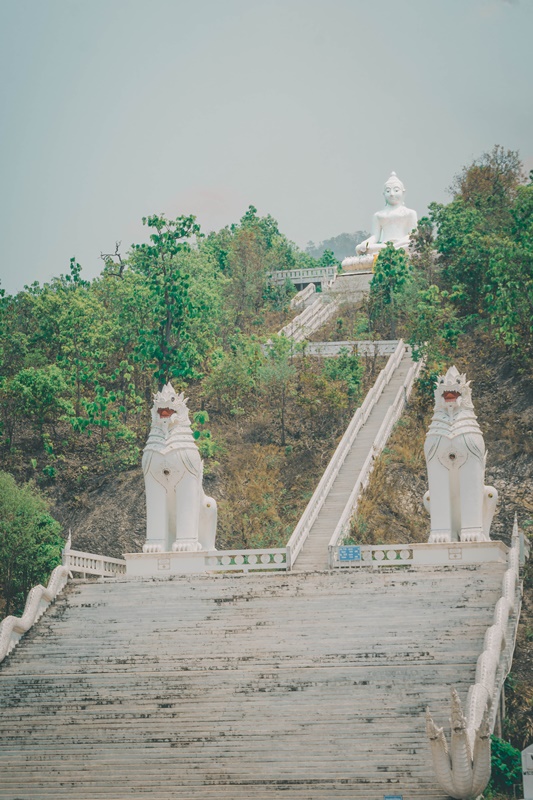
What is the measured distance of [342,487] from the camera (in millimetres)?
32781

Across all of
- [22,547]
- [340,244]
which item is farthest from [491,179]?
[340,244]

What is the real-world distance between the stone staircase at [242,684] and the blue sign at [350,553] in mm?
420

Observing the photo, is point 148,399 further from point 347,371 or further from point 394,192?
point 394,192

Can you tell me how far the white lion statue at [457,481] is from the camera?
88.2ft

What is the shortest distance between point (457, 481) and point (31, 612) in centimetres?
793

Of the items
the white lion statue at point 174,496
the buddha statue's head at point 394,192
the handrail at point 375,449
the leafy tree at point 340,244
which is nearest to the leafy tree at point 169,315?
the handrail at point 375,449

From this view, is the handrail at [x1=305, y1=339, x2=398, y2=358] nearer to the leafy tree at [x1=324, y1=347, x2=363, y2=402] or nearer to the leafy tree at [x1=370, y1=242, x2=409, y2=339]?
the leafy tree at [x1=370, y1=242, x2=409, y2=339]

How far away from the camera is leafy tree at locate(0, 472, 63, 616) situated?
→ 30.3 m

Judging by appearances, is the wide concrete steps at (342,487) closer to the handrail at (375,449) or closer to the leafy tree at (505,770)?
the handrail at (375,449)

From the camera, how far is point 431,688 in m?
21.6

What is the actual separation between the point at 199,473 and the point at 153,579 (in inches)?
97.6

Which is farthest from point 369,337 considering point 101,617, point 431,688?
point 431,688

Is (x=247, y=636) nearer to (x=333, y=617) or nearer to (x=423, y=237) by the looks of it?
(x=333, y=617)

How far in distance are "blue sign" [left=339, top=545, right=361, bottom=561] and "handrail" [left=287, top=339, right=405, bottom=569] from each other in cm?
119
